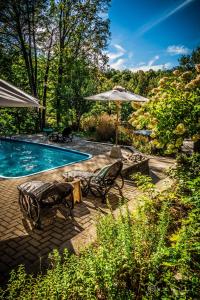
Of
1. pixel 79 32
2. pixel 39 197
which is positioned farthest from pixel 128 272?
pixel 79 32

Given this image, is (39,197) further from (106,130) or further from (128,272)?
(106,130)

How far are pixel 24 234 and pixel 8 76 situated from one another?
654 inches

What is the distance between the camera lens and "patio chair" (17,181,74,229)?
407 cm

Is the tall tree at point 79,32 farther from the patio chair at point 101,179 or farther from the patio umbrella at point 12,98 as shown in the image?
the patio umbrella at point 12,98

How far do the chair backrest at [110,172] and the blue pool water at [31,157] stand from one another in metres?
3.96

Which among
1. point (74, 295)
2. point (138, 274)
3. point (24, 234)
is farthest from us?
point (24, 234)

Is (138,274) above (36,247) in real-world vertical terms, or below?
above

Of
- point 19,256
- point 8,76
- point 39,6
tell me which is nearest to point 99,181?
point 19,256

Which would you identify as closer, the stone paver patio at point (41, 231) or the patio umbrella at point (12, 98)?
the patio umbrella at point (12, 98)

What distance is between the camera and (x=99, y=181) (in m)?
5.39

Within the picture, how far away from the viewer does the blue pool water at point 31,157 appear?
9.86 metres

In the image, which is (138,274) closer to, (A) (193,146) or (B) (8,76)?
(A) (193,146)

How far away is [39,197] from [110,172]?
2.20m

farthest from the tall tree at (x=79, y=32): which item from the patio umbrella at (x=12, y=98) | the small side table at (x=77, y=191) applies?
the patio umbrella at (x=12, y=98)
